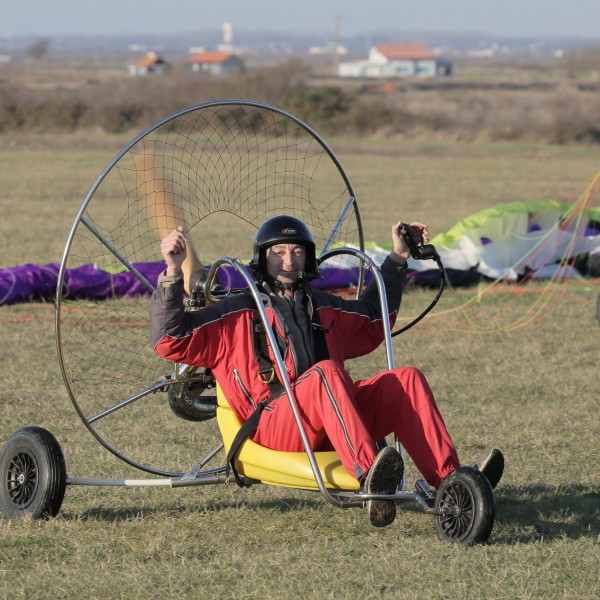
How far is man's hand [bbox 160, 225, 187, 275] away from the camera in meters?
4.66

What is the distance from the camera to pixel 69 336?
9.83 metres

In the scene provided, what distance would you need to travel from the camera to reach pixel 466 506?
15.3 feet

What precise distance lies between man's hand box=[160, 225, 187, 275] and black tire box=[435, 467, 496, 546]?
4.53ft

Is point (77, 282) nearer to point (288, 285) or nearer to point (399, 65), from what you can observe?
point (288, 285)

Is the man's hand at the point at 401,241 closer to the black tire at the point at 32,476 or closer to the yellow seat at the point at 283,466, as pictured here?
the yellow seat at the point at 283,466

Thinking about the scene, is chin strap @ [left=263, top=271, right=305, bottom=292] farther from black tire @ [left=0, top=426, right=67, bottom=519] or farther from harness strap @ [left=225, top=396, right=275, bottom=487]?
black tire @ [left=0, top=426, right=67, bottom=519]

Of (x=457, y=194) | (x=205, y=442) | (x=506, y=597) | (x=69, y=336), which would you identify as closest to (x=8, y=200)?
(x=457, y=194)

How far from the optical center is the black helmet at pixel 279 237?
5137 millimetres

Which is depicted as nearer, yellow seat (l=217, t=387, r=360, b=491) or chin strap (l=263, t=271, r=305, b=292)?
yellow seat (l=217, t=387, r=360, b=491)

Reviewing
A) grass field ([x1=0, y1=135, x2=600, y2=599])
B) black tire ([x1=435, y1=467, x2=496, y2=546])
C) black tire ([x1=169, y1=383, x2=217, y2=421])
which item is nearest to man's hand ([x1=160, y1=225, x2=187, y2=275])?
black tire ([x1=169, y1=383, x2=217, y2=421])

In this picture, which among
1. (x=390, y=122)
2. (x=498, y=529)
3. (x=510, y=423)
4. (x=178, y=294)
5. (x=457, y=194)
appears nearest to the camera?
(x=178, y=294)

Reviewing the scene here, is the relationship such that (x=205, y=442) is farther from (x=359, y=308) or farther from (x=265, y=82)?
(x=265, y=82)

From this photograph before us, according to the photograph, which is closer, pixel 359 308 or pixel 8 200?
pixel 359 308

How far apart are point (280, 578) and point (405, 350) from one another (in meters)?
5.05
